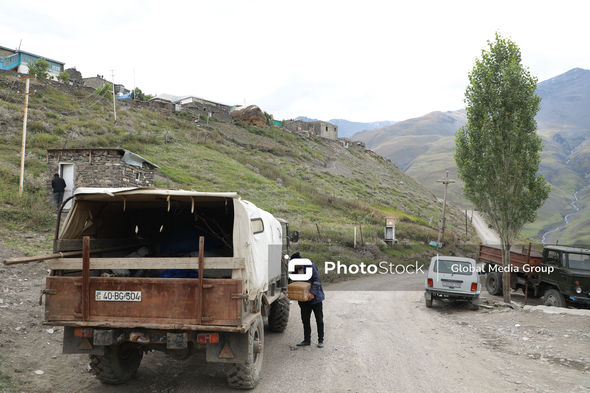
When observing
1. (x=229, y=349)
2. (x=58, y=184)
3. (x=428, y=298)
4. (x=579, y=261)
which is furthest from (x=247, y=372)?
(x=58, y=184)

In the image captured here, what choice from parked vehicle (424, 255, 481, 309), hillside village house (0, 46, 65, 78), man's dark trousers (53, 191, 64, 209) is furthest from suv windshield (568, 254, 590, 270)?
hillside village house (0, 46, 65, 78)

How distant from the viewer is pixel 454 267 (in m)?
13.9

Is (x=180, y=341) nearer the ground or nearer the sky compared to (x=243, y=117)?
nearer the ground

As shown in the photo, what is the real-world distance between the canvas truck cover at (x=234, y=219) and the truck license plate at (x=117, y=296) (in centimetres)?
118

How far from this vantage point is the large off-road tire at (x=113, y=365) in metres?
5.55

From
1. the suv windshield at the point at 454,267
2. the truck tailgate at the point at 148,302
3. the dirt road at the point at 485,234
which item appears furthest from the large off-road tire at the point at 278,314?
the dirt road at the point at 485,234

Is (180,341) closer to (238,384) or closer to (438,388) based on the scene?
(238,384)

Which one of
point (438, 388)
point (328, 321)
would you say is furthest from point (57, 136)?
point (438, 388)

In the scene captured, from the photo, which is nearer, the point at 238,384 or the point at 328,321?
the point at 238,384

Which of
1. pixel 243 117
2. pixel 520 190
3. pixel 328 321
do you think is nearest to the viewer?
pixel 328 321

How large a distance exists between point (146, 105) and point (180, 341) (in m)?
49.8

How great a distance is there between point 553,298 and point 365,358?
10291mm

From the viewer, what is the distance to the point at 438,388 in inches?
234

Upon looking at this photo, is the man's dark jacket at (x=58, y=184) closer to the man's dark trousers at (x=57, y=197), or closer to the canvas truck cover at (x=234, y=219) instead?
the man's dark trousers at (x=57, y=197)
